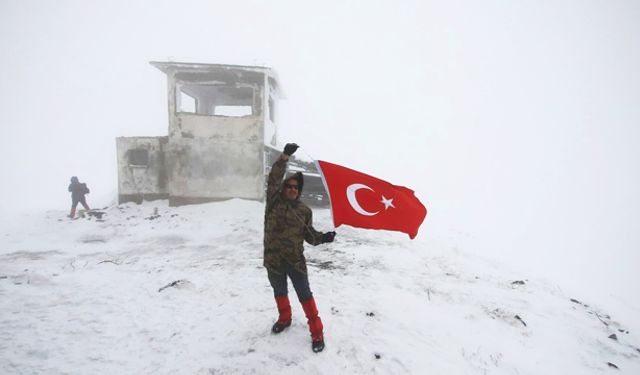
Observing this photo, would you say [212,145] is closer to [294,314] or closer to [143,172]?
[143,172]

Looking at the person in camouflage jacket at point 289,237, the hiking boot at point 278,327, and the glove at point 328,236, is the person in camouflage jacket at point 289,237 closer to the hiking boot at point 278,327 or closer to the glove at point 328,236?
the glove at point 328,236

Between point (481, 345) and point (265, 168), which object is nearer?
point (481, 345)

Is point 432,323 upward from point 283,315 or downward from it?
downward

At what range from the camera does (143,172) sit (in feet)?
49.7

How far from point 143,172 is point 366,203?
1391 centimetres

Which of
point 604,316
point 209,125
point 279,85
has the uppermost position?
point 279,85

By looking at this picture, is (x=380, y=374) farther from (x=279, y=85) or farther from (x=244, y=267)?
(x=279, y=85)

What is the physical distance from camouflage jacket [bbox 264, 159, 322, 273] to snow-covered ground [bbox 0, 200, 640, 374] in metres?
1.11

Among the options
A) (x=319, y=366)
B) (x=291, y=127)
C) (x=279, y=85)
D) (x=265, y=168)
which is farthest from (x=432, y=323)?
(x=291, y=127)

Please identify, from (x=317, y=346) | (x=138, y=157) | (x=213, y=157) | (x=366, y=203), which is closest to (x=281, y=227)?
(x=366, y=203)

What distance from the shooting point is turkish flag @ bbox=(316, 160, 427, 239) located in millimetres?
4516

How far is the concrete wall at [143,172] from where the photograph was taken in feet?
49.5

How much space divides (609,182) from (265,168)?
186 meters

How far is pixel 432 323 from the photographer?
4.89m
